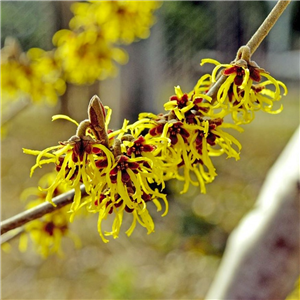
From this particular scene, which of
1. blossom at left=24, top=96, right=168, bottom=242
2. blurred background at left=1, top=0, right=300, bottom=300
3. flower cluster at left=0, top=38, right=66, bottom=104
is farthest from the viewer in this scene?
blurred background at left=1, top=0, right=300, bottom=300

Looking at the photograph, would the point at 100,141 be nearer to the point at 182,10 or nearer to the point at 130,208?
the point at 130,208

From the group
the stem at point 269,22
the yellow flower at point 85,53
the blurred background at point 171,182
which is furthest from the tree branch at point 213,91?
the yellow flower at point 85,53

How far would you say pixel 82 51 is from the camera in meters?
1.22

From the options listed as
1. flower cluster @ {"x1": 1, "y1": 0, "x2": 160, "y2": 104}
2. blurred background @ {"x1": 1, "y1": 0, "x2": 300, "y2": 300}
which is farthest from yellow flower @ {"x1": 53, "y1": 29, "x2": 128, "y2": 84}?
blurred background @ {"x1": 1, "y1": 0, "x2": 300, "y2": 300}

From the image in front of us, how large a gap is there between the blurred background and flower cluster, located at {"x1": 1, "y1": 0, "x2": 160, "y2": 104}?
12 cm

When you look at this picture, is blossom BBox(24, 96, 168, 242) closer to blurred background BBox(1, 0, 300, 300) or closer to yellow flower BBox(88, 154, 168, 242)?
yellow flower BBox(88, 154, 168, 242)

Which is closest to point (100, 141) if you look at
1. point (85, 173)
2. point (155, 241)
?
point (85, 173)

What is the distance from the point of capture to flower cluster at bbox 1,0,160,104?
1.20 meters

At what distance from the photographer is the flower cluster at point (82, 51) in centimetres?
120

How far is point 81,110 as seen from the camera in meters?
3.96

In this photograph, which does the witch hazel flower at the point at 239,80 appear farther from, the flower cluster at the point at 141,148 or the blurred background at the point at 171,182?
the blurred background at the point at 171,182

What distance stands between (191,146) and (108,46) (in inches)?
34.4

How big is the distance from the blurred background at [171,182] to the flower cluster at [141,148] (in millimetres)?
753

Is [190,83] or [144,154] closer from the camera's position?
[144,154]
